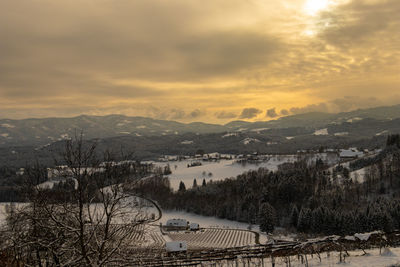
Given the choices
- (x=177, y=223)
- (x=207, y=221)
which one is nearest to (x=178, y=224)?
(x=177, y=223)

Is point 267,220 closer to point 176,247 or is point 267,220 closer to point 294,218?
point 294,218

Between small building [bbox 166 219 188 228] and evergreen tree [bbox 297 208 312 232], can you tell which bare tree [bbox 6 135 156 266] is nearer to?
evergreen tree [bbox 297 208 312 232]

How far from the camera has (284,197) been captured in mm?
97500

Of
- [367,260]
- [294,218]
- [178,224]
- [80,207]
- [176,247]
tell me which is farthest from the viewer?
[178,224]

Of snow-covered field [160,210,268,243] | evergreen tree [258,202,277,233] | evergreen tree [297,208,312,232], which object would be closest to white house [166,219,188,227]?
snow-covered field [160,210,268,243]

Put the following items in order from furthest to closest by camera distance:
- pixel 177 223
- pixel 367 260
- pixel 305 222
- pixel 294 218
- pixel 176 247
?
pixel 177 223, pixel 294 218, pixel 305 222, pixel 176 247, pixel 367 260

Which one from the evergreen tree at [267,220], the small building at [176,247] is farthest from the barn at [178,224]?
the small building at [176,247]

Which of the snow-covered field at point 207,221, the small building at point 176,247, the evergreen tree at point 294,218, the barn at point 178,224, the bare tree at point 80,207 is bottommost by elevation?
the snow-covered field at point 207,221

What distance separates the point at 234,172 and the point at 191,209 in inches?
3618

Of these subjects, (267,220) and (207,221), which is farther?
(207,221)

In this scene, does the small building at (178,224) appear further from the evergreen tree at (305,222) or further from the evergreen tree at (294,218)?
the evergreen tree at (305,222)

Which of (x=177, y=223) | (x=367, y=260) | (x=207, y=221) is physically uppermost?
(x=367, y=260)

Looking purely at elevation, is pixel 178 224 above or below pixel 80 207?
below

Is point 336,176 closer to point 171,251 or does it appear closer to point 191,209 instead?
point 191,209
